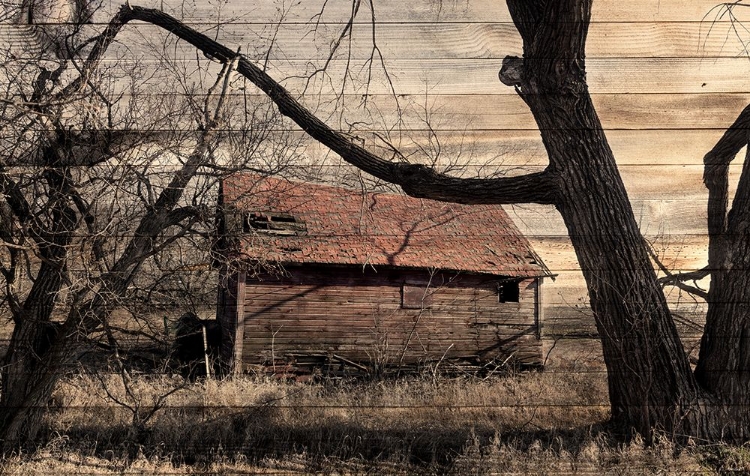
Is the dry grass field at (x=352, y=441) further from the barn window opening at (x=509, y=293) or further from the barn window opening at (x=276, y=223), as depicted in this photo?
the barn window opening at (x=509, y=293)

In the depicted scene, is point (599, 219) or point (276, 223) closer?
point (599, 219)

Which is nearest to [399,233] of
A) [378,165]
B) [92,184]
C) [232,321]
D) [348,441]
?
[232,321]

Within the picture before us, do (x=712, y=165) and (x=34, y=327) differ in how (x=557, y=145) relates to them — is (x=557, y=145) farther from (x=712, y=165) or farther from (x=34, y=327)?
(x=34, y=327)

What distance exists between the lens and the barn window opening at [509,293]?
12203 mm

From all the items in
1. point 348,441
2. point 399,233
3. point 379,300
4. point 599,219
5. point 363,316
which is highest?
point 399,233

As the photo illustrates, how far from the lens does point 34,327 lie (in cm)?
465

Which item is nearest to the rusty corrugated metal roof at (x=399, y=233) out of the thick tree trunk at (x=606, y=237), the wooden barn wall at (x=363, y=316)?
the wooden barn wall at (x=363, y=316)

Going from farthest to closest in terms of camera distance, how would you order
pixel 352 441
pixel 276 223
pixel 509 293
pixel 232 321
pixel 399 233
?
pixel 509 293 → pixel 232 321 → pixel 399 233 → pixel 276 223 → pixel 352 441

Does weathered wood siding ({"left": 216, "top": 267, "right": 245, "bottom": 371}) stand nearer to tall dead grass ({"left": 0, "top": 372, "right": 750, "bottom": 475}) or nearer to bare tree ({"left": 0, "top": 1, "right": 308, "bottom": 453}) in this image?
tall dead grass ({"left": 0, "top": 372, "right": 750, "bottom": 475})

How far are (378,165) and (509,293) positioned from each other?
318 inches

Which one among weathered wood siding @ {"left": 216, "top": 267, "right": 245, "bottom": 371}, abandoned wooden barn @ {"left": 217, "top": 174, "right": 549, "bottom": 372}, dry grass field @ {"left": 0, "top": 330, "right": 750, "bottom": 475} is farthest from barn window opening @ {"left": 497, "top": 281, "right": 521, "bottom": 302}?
dry grass field @ {"left": 0, "top": 330, "right": 750, "bottom": 475}

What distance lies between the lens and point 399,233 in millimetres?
9484

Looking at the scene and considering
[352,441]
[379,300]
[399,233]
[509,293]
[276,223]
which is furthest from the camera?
[509,293]

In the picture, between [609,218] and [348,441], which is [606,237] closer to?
[609,218]
